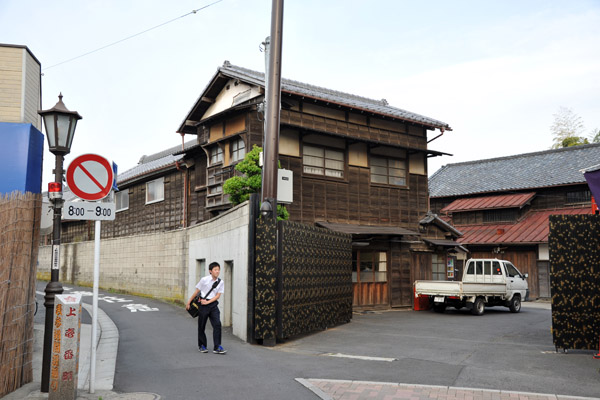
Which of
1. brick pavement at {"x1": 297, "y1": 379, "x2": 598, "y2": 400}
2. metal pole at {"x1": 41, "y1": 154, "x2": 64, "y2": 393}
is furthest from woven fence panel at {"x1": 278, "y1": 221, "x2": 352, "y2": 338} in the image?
metal pole at {"x1": 41, "y1": 154, "x2": 64, "y2": 393}

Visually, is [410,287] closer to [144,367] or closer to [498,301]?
[498,301]

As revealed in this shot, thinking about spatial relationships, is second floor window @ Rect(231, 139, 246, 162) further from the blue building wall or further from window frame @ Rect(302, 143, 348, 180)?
the blue building wall

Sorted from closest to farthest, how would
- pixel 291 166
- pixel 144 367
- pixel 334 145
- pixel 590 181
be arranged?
pixel 144 367 < pixel 590 181 < pixel 291 166 < pixel 334 145

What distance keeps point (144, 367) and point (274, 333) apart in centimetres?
295

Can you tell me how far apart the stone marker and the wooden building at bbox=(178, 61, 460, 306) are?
11485mm

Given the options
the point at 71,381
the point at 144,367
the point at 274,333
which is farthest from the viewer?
the point at 274,333

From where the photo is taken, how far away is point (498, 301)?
19.8m

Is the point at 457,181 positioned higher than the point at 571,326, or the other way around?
the point at 457,181

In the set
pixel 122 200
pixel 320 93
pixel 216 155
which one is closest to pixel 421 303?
pixel 320 93

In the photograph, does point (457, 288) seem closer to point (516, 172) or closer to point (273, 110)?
point (273, 110)

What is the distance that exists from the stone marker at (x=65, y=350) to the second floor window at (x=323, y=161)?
12.6 m

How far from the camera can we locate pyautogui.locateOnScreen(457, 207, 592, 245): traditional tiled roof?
90.7ft

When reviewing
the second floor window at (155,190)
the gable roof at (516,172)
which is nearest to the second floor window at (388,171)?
the second floor window at (155,190)

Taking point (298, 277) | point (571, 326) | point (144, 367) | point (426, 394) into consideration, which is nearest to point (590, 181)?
point (571, 326)
